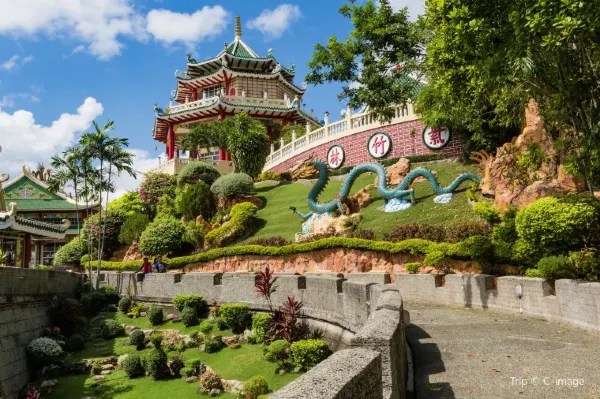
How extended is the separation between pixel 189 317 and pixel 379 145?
57.4 ft

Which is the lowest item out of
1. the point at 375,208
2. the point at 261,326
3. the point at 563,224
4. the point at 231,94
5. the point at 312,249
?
the point at 261,326

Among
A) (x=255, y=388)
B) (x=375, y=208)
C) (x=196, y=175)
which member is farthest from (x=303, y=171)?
(x=255, y=388)

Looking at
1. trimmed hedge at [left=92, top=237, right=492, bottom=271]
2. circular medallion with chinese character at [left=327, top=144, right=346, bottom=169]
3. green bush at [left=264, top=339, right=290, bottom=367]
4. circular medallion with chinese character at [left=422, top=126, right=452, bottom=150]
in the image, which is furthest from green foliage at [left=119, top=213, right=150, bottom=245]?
green bush at [left=264, top=339, right=290, bottom=367]

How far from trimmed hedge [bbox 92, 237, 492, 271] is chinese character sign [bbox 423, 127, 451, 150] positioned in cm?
1091

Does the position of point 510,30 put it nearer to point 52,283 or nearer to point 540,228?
Result: point 540,228

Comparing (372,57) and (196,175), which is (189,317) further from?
(196,175)

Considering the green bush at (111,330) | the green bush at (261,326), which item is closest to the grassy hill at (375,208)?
the green bush at (261,326)

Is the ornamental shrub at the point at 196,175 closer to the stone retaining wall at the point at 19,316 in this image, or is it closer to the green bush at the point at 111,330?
the stone retaining wall at the point at 19,316

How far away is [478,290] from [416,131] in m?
17.9

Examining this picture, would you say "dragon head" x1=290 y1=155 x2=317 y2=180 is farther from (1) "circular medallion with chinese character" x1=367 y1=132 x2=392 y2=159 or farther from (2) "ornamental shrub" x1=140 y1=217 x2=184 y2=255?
(2) "ornamental shrub" x1=140 y1=217 x2=184 y2=255

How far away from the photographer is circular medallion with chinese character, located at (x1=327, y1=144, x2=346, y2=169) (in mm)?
31828

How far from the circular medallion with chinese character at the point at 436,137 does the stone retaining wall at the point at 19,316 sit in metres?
19.5

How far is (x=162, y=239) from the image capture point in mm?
26094

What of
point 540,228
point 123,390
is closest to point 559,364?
point 540,228
